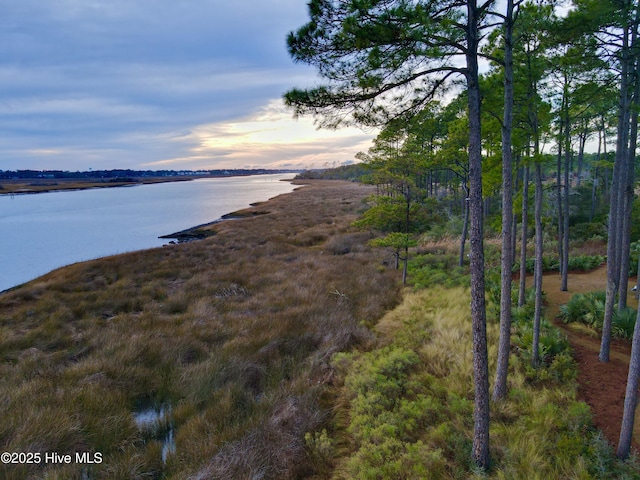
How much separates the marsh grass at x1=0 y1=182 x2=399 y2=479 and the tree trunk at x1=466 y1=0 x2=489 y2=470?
2.70 metres

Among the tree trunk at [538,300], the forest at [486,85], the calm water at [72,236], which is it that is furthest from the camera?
the calm water at [72,236]

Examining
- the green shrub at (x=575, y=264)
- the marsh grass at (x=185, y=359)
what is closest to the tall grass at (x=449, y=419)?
the marsh grass at (x=185, y=359)

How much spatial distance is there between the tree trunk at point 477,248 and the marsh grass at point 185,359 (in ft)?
8.84

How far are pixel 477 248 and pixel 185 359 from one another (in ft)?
25.4

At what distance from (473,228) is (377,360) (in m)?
4.48

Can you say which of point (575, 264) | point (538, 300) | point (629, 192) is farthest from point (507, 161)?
point (575, 264)

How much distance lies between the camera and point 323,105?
16.2ft

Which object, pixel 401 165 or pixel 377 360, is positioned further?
pixel 401 165

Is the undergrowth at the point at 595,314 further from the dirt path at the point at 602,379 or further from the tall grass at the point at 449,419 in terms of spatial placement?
the tall grass at the point at 449,419

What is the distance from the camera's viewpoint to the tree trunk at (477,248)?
4.27 m

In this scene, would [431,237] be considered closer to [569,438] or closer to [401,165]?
[401,165]

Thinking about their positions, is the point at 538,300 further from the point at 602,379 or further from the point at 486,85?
the point at 486,85

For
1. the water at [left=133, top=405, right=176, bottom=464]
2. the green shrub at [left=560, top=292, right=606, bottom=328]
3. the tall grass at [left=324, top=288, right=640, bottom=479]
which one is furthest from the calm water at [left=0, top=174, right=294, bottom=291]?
the green shrub at [left=560, top=292, right=606, bottom=328]

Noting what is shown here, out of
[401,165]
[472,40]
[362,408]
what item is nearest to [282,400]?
[362,408]
